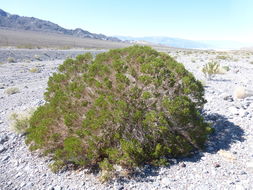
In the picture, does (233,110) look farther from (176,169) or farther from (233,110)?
(176,169)

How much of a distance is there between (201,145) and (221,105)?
272cm

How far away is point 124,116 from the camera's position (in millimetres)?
4418

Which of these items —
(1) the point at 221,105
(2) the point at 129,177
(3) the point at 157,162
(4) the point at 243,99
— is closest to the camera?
(2) the point at 129,177

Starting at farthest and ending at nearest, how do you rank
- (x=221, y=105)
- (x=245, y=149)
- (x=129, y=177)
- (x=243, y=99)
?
(x=243, y=99) < (x=221, y=105) < (x=245, y=149) < (x=129, y=177)

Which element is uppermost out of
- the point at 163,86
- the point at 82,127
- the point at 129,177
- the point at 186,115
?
the point at 163,86

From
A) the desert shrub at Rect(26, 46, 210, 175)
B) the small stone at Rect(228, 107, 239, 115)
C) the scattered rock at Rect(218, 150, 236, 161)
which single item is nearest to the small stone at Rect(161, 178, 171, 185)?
the desert shrub at Rect(26, 46, 210, 175)

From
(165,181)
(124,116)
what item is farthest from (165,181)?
(124,116)

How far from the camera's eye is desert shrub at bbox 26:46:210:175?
14.5ft

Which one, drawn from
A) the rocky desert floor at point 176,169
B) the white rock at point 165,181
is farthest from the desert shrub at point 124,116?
the white rock at point 165,181

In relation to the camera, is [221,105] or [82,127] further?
[221,105]

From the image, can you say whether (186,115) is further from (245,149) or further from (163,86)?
(245,149)

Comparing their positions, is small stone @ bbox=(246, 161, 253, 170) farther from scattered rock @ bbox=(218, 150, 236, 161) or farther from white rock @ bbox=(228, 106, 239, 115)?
white rock @ bbox=(228, 106, 239, 115)

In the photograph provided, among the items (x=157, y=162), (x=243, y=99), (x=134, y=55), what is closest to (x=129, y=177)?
(x=157, y=162)

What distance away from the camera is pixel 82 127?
4.58 m
